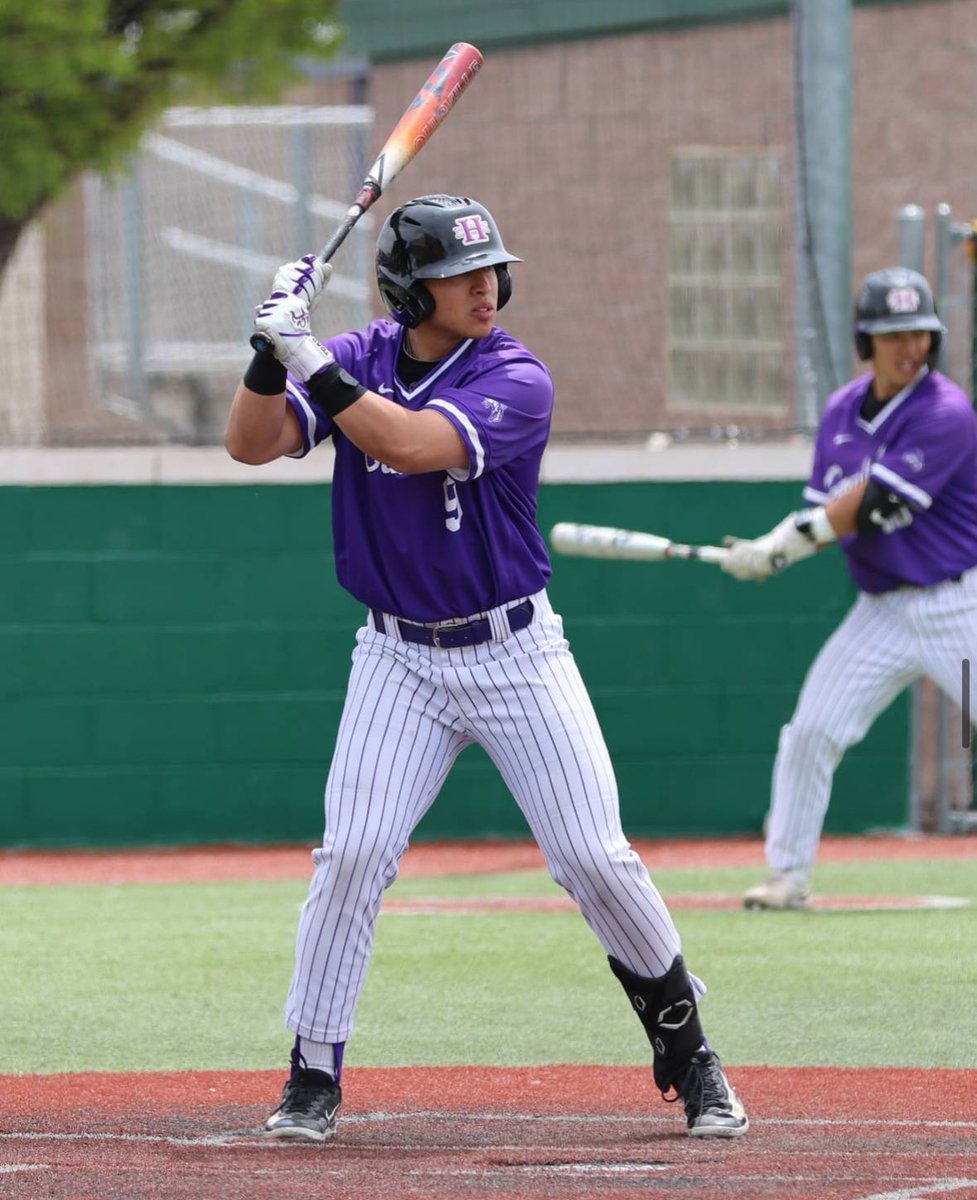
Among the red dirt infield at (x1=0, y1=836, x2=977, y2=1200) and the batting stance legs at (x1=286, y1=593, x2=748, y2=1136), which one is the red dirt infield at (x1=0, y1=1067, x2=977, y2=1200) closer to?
the red dirt infield at (x1=0, y1=836, x2=977, y2=1200)

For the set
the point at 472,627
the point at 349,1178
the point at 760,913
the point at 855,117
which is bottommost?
the point at 760,913

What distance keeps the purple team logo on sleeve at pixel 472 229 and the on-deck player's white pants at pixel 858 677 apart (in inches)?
140

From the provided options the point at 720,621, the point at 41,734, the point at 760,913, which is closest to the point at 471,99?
the point at 720,621

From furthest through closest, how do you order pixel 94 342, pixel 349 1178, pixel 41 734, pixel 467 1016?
1. pixel 94 342
2. pixel 41 734
3. pixel 467 1016
4. pixel 349 1178

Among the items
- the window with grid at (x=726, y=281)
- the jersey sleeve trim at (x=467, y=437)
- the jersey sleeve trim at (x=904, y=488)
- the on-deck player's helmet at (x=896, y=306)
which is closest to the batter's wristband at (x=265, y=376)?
the jersey sleeve trim at (x=467, y=437)

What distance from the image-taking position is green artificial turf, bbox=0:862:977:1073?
546 cm

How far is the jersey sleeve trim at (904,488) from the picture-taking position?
24.5 ft

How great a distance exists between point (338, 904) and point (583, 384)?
6821 mm

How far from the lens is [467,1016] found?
5.90 metres

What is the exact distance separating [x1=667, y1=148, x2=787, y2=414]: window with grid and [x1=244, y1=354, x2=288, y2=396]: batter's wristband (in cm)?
697

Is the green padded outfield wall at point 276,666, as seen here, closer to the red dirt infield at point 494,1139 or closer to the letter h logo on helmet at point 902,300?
the letter h logo on helmet at point 902,300

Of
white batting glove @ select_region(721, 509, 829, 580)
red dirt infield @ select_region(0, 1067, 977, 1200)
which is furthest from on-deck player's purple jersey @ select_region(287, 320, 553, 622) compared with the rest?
white batting glove @ select_region(721, 509, 829, 580)

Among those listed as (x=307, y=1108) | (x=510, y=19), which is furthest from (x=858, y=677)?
(x=510, y=19)

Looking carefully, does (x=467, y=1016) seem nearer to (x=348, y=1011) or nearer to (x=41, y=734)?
(x=348, y=1011)
